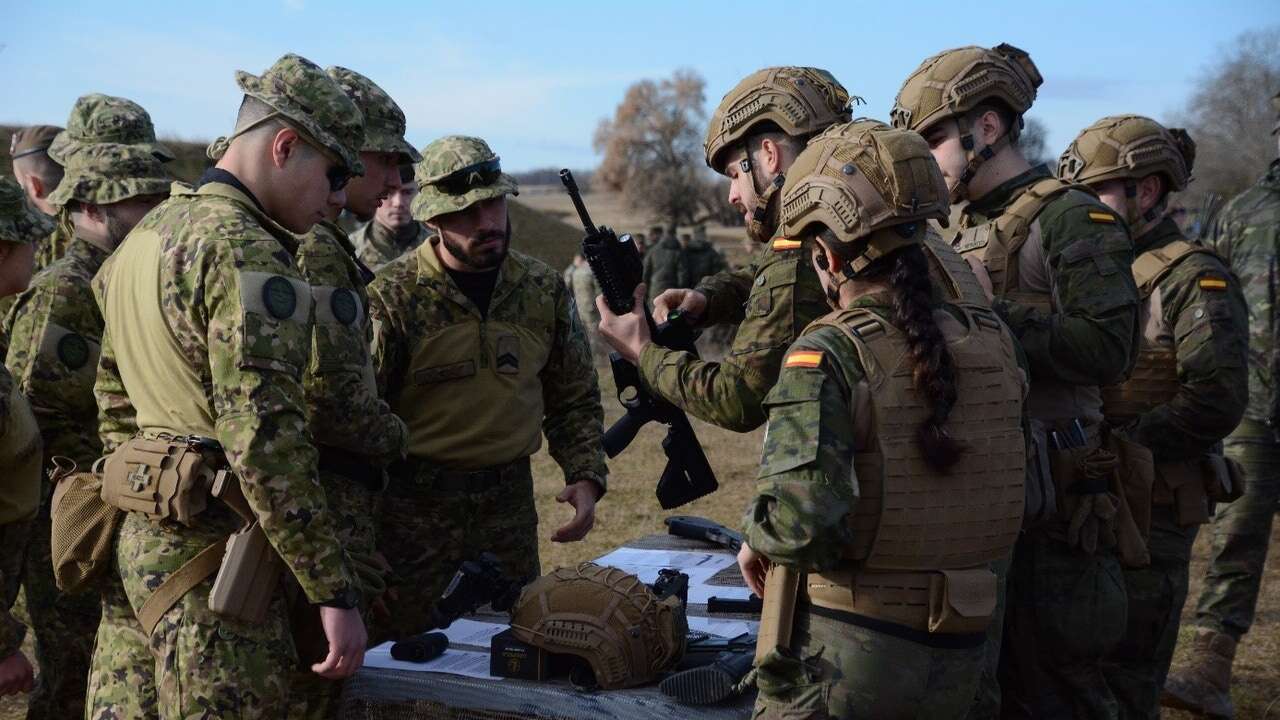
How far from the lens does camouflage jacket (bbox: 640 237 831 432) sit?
3.29m

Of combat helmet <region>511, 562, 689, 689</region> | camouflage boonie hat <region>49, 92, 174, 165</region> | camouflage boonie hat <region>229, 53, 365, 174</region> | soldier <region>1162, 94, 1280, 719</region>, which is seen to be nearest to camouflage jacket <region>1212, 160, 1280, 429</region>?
soldier <region>1162, 94, 1280, 719</region>

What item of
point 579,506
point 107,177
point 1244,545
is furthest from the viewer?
point 1244,545

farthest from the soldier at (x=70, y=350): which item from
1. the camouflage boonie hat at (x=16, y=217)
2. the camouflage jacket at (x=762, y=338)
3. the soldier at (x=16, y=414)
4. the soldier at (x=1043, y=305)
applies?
the soldier at (x=1043, y=305)

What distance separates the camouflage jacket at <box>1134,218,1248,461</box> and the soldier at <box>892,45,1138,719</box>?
34.0 inches

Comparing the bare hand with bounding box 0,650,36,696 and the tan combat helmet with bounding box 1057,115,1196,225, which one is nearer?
the bare hand with bounding box 0,650,36,696

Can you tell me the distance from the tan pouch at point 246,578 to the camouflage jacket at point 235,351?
0.28 feet

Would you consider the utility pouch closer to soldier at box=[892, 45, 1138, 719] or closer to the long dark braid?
the long dark braid

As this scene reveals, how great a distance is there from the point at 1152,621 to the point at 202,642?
351 centimetres

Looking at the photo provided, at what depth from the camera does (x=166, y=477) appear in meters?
2.87

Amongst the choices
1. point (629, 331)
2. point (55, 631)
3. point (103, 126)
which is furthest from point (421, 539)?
point (103, 126)

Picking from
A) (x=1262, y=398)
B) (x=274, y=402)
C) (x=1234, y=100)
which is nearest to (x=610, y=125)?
(x=1234, y=100)

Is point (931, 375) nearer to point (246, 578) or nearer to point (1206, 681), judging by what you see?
point (246, 578)

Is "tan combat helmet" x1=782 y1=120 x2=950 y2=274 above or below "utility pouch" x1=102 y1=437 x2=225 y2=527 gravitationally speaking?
above

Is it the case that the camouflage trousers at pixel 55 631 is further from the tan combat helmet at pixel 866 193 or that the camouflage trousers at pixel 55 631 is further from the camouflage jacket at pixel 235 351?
the tan combat helmet at pixel 866 193
